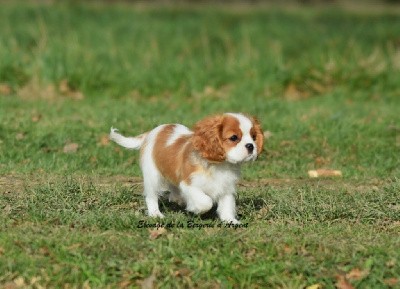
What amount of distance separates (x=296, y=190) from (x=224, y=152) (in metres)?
1.66

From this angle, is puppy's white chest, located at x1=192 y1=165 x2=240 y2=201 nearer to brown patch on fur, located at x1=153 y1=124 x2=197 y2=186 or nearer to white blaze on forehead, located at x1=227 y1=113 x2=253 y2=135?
brown patch on fur, located at x1=153 y1=124 x2=197 y2=186

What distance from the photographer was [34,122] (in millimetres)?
11531

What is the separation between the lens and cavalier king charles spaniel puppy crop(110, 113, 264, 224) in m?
7.25

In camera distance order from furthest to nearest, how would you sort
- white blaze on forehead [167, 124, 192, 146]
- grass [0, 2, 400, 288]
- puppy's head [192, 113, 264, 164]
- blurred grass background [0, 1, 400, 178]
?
blurred grass background [0, 1, 400, 178] < white blaze on forehead [167, 124, 192, 146] < puppy's head [192, 113, 264, 164] < grass [0, 2, 400, 288]

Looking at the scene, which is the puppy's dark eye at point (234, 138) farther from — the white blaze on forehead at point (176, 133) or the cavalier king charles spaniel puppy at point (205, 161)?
the white blaze on forehead at point (176, 133)

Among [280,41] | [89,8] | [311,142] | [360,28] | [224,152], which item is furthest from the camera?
[89,8]

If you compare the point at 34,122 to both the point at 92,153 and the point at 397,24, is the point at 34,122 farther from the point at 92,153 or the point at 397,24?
the point at 397,24

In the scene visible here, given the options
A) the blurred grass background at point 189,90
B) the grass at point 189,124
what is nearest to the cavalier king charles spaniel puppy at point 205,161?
the grass at point 189,124

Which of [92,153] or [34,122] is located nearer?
[92,153]

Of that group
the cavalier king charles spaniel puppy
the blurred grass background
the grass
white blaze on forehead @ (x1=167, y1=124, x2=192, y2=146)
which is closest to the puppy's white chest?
the cavalier king charles spaniel puppy

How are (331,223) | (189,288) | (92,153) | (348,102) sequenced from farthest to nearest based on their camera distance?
(348,102) → (92,153) → (331,223) → (189,288)

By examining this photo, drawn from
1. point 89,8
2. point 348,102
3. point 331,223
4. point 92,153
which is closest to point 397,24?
point 89,8

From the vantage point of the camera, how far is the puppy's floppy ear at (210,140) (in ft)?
23.7

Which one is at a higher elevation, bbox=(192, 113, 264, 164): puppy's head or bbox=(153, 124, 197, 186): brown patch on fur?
bbox=(192, 113, 264, 164): puppy's head
